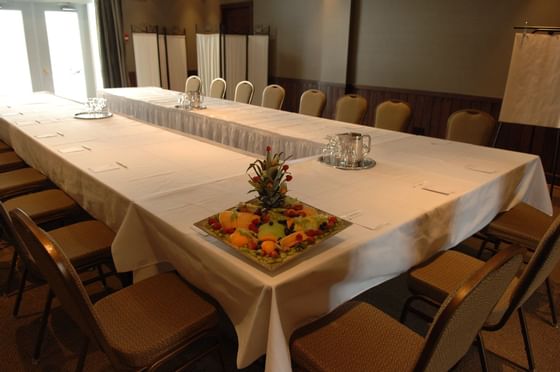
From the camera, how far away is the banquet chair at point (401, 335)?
914 millimetres

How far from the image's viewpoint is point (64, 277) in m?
1.08

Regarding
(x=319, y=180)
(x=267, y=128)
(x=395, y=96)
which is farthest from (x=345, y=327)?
(x=395, y=96)

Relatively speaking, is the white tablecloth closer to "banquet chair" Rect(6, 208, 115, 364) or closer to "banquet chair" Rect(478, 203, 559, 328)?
"banquet chair" Rect(478, 203, 559, 328)

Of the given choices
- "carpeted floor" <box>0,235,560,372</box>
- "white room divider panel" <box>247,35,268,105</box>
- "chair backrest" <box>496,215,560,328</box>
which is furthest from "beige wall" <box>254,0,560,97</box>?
"chair backrest" <box>496,215,560,328</box>

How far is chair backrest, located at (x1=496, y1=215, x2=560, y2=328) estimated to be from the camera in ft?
4.14

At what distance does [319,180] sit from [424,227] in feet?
1.72

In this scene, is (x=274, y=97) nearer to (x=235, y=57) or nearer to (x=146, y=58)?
(x=235, y=57)

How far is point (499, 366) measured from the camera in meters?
1.84

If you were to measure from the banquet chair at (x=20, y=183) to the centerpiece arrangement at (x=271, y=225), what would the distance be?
1.83m

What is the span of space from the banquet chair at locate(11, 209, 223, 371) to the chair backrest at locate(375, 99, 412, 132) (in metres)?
2.63

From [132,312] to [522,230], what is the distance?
1.87 metres

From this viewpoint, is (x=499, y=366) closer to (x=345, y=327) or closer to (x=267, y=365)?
(x=345, y=327)

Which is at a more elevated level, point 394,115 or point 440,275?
point 394,115

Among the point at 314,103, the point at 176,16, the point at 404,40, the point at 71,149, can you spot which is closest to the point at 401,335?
the point at 71,149
